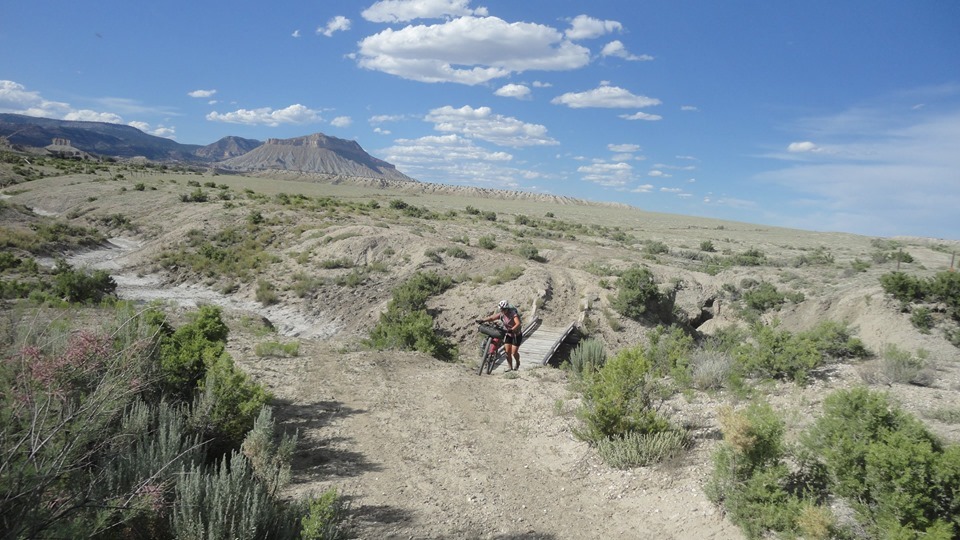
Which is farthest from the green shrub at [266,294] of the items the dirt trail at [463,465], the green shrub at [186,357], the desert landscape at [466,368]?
the green shrub at [186,357]

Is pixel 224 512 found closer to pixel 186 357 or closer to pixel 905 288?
pixel 186 357

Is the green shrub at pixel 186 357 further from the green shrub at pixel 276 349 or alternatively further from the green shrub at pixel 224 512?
the green shrub at pixel 224 512

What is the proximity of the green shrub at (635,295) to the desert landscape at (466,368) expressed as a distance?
30 centimetres

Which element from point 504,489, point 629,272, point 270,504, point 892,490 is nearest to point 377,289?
point 629,272

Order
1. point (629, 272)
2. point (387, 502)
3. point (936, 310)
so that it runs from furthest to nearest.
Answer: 1. point (629, 272)
2. point (936, 310)
3. point (387, 502)

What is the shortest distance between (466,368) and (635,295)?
6.83 m

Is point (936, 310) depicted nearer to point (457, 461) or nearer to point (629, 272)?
point (629, 272)

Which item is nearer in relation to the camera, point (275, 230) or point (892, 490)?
point (892, 490)

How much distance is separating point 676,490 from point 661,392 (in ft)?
7.96

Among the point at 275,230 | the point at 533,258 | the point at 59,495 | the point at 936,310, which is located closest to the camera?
the point at 59,495

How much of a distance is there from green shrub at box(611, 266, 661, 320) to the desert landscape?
30 cm

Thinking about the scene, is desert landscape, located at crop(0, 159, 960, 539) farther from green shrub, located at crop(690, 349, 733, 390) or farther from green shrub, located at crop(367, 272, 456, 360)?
green shrub, located at crop(367, 272, 456, 360)

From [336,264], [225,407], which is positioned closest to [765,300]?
[336,264]

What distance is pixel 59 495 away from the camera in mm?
3312
